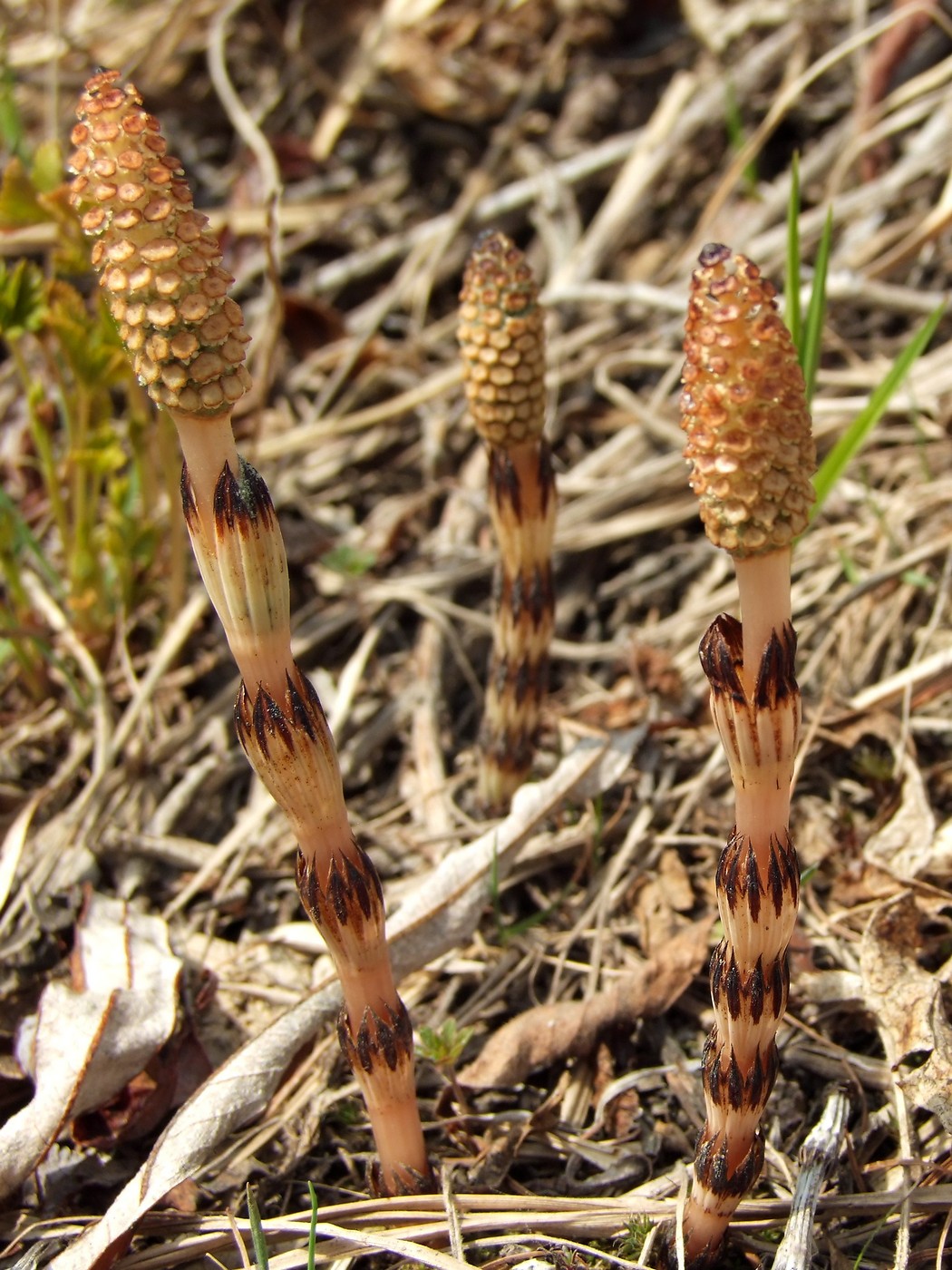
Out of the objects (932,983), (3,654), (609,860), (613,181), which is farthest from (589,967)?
(613,181)

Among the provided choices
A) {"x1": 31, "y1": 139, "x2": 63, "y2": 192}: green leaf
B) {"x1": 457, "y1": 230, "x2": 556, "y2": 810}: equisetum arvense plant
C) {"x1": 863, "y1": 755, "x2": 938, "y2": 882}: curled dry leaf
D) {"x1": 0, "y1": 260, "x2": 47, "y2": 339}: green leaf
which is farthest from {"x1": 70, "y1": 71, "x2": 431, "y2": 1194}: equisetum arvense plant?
{"x1": 31, "y1": 139, "x2": 63, "y2": 192}: green leaf

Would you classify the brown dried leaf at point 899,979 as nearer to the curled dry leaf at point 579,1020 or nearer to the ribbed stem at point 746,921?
the curled dry leaf at point 579,1020

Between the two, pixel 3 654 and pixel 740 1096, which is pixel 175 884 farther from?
pixel 740 1096

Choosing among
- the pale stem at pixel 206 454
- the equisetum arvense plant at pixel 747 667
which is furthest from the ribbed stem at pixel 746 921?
the pale stem at pixel 206 454

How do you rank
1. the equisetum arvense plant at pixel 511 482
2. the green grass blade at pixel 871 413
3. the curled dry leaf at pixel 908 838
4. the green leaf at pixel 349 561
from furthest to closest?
the green leaf at pixel 349 561
the green grass blade at pixel 871 413
the curled dry leaf at pixel 908 838
the equisetum arvense plant at pixel 511 482

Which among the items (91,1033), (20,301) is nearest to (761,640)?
(91,1033)

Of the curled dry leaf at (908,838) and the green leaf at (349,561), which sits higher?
the green leaf at (349,561)
